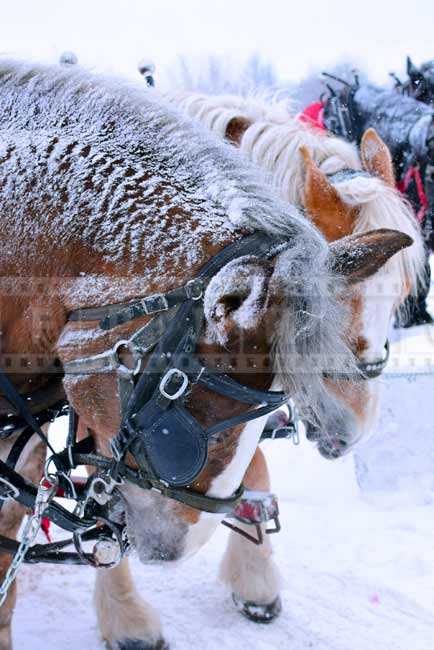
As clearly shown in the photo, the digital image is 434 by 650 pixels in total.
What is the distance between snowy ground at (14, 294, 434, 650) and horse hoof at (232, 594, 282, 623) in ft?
0.13

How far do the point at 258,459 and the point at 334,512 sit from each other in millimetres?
1309

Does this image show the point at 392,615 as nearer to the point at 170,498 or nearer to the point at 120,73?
the point at 170,498

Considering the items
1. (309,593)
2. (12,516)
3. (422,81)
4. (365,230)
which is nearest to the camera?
(12,516)

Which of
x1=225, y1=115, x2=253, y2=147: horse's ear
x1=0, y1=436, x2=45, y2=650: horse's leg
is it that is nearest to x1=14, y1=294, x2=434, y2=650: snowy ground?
x1=0, y1=436, x2=45, y2=650: horse's leg

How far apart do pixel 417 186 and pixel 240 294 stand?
4626 millimetres

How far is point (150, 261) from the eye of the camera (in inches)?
61.8

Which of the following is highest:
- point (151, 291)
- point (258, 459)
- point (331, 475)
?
point (151, 291)

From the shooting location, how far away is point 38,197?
5.56 ft

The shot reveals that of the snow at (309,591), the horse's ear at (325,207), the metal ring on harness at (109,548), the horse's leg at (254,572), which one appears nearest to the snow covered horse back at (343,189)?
the horse's ear at (325,207)

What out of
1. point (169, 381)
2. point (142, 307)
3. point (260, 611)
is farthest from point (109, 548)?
point (260, 611)

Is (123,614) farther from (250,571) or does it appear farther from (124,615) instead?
(250,571)

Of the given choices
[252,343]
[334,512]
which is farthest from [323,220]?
[334,512]

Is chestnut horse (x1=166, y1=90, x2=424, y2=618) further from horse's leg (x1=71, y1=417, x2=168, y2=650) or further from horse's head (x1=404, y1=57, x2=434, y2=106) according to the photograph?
horse's head (x1=404, y1=57, x2=434, y2=106)

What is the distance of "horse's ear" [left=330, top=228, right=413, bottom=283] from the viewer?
140 cm
